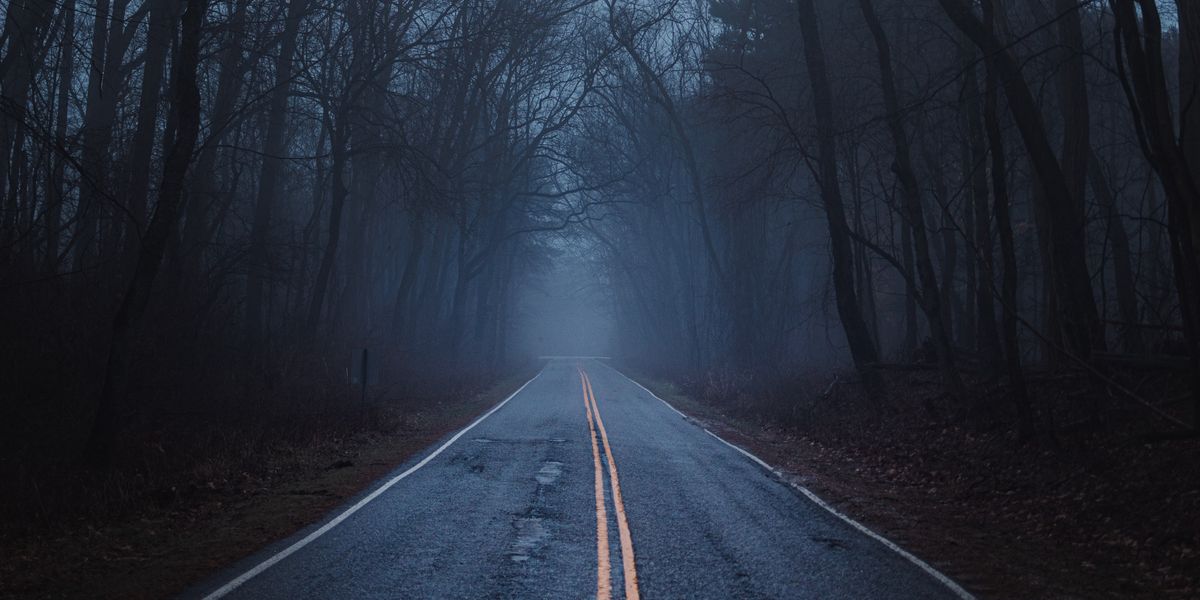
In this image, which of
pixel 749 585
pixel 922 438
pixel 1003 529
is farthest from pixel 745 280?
pixel 749 585

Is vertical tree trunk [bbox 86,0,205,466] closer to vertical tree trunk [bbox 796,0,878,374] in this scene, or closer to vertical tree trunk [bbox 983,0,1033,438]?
vertical tree trunk [bbox 983,0,1033,438]

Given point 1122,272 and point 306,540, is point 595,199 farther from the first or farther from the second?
point 306,540

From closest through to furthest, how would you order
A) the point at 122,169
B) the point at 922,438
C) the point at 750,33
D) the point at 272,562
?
1. the point at 272,562
2. the point at 922,438
3. the point at 122,169
4. the point at 750,33

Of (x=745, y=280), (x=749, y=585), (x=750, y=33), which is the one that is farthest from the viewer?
(x=745, y=280)

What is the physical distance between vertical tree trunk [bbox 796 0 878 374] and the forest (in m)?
0.10

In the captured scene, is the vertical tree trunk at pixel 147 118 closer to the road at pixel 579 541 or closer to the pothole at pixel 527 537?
the road at pixel 579 541

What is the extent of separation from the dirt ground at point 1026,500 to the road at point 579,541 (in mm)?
764

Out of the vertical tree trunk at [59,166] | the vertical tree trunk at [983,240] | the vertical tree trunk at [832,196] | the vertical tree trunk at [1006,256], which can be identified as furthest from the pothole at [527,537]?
the vertical tree trunk at [832,196]

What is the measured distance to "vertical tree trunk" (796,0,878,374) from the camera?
2070 centimetres

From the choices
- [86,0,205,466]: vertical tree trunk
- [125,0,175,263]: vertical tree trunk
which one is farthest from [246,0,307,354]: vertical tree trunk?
[86,0,205,466]: vertical tree trunk

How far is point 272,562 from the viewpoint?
25.4ft

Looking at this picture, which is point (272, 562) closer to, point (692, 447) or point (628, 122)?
point (692, 447)

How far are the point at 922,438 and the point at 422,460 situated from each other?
859 centimetres

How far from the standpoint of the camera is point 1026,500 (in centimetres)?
1129
